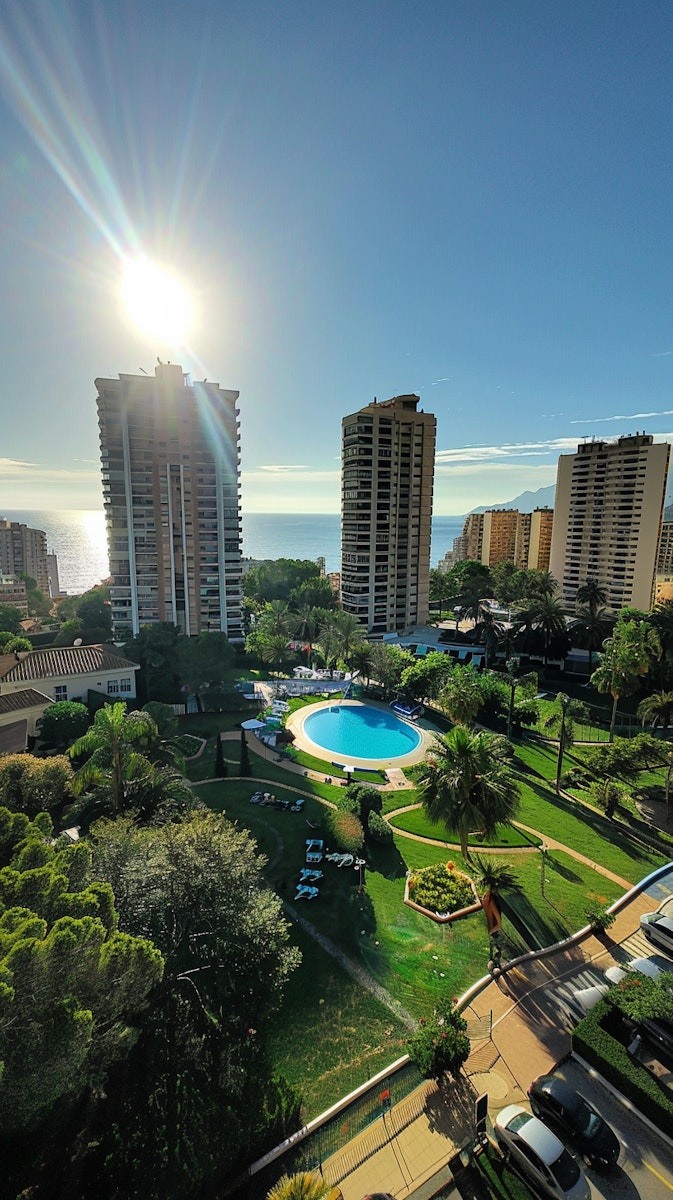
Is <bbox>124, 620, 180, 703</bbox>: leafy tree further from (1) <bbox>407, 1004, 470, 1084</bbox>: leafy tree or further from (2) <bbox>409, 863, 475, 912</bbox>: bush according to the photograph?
(1) <bbox>407, 1004, 470, 1084</bbox>: leafy tree

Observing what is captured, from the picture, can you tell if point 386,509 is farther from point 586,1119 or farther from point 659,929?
point 586,1119

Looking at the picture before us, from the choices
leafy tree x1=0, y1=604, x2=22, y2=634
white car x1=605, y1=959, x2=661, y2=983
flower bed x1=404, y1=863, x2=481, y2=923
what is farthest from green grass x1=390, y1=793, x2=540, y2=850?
leafy tree x1=0, y1=604, x2=22, y2=634

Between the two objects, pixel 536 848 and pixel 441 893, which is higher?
pixel 441 893

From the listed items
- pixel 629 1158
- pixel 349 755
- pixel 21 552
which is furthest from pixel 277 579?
pixel 21 552

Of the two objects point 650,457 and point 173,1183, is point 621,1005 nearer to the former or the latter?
point 173,1183

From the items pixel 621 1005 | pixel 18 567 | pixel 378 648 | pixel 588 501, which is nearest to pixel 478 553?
pixel 588 501

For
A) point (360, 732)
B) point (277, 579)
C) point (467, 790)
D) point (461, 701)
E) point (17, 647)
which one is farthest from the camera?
point (277, 579)

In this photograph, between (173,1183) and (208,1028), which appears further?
(208,1028)
